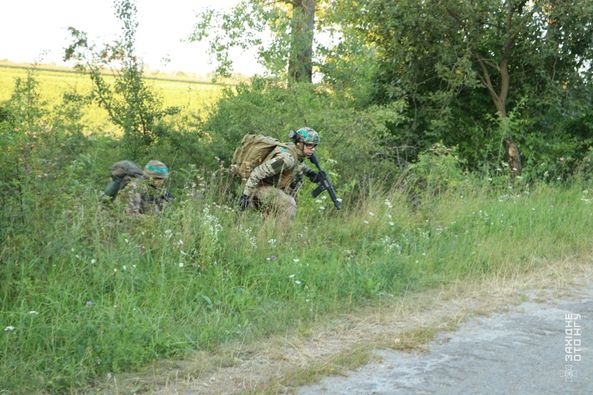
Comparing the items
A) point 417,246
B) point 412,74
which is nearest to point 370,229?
point 417,246

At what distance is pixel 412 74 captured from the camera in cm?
1479

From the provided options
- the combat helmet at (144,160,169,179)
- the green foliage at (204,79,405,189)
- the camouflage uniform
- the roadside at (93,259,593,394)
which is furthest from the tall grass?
the green foliage at (204,79,405,189)

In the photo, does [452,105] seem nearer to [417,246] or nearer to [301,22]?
[301,22]

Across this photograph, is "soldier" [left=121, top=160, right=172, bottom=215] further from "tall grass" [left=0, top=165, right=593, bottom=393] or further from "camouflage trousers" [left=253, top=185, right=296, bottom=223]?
"camouflage trousers" [left=253, top=185, right=296, bottom=223]

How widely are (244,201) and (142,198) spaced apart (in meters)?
1.20

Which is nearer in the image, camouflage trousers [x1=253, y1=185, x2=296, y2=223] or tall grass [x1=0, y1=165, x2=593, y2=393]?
tall grass [x1=0, y1=165, x2=593, y2=393]

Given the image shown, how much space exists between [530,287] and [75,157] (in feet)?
13.9

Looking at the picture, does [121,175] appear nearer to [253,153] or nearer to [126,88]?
[253,153]

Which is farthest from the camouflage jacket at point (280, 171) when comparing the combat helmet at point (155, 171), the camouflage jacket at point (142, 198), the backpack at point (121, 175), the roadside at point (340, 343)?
the roadside at point (340, 343)

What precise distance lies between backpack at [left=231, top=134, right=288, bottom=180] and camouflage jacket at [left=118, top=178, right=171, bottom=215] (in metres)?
1.22

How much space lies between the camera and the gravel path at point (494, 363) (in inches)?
163

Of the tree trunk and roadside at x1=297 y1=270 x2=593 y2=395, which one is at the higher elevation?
the tree trunk

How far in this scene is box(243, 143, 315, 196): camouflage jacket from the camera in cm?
792

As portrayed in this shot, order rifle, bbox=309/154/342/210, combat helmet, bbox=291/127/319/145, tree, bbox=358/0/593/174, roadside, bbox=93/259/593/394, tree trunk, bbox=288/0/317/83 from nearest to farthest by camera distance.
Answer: roadside, bbox=93/259/593/394, combat helmet, bbox=291/127/319/145, rifle, bbox=309/154/342/210, tree trunk, bbox=288/0/317/83, tree, bbox=358/0/593/174
